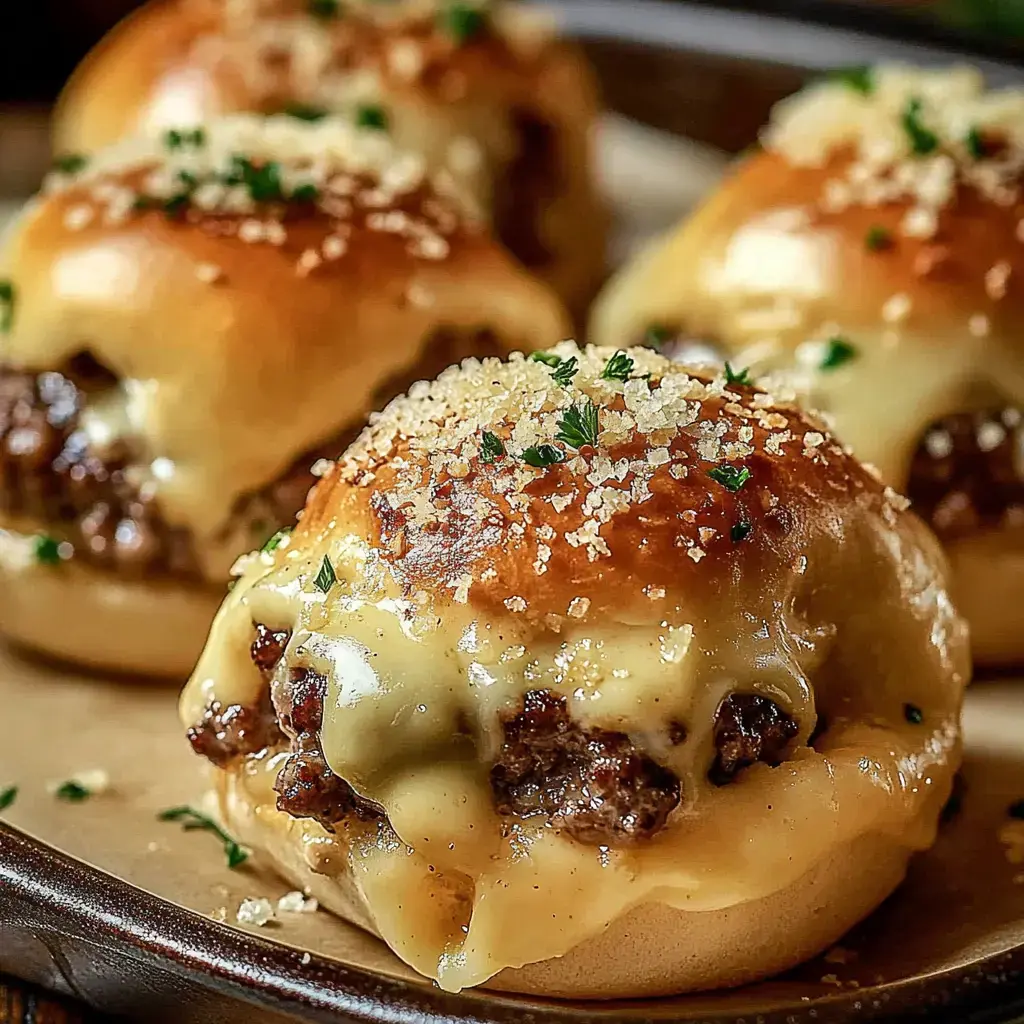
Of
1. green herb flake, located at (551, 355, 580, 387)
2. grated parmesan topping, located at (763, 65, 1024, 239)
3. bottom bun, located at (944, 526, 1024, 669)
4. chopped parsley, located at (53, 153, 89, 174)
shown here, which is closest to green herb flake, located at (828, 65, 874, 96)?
grated parmesan topping, located at (763, 65, 1024, 239)

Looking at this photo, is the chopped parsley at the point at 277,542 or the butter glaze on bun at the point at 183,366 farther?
the butter glaze on bun at the point at 183,366

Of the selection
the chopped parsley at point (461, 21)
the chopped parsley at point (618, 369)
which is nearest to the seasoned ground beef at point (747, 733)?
the chopped parsley at point (618, 369)

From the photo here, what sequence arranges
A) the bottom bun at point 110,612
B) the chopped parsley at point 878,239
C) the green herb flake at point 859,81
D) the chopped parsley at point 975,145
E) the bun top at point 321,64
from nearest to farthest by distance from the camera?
the bottom bun at point 110,612 < the chopped parsley at point 878,239 < the chopped parsley at point 975,145 < the green herb flake at point 859,81 < the bun top at point 321,64

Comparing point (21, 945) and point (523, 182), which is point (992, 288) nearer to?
point (523, 182)

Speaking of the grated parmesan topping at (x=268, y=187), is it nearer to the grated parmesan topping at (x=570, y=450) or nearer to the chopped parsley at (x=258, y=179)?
the chopped parsley at (x=258, y=179)

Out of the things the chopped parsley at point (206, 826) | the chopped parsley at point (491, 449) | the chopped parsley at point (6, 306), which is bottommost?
the chopped parsley at point (206, 826)

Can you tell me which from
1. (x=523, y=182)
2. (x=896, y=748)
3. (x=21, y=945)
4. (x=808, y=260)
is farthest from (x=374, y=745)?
(x=523, y=182)

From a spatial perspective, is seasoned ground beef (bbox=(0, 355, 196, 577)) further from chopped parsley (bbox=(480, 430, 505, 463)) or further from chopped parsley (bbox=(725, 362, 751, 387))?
chopped parsley (bbox=(725, 362, 751, 387))

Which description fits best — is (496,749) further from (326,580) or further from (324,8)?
(324,8)
